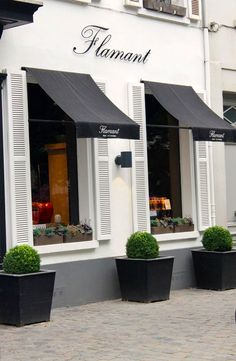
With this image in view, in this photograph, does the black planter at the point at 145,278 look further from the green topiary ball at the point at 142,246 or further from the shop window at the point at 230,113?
the shop window at the point at 230,113

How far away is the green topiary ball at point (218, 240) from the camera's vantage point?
1153 cm

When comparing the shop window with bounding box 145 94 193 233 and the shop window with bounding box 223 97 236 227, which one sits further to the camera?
the shop window with bounding box 223 97 236 227

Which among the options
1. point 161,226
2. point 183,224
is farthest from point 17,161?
point 183,224

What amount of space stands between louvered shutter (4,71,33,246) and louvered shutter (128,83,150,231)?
213 cm

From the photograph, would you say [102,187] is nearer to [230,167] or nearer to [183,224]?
[183,224]

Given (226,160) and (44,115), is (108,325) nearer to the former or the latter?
(44,115)

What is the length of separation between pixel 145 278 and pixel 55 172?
2.25 metres

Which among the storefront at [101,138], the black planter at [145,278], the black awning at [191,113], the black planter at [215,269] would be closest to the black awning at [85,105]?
the storefront at [101,138]

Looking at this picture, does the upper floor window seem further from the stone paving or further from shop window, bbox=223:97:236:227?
the stone paving

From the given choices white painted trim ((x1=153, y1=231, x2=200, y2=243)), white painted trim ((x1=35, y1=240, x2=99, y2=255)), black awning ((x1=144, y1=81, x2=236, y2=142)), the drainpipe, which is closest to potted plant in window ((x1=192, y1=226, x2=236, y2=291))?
white painted trim ((x1=153, y1=231, x2=200, y2=243))

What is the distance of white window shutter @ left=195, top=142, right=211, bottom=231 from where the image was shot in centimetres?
1231

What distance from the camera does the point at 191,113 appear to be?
11586mm

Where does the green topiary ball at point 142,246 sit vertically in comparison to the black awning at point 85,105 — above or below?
below

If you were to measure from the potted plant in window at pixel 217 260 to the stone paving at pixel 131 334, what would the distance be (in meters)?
0.94
